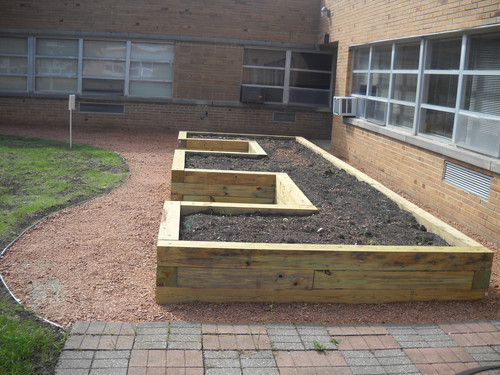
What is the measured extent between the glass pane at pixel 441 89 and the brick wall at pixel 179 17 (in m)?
8.55

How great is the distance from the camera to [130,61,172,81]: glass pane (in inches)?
680

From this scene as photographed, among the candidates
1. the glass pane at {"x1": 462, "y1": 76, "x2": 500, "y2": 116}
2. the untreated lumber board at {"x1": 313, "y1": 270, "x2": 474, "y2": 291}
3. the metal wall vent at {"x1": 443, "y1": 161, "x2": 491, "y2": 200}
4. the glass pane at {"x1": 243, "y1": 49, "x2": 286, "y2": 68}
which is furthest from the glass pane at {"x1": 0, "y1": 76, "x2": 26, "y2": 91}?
the untreated lumber board at {"x1": 313, "y1": 270, "x2": 474, "y2": 291}

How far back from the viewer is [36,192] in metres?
8.45

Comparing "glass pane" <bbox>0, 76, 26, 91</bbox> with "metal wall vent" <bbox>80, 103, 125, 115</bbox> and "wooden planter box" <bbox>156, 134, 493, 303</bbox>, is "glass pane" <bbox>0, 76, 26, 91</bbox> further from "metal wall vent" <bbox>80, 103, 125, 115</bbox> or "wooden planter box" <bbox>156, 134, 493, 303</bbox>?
"wooden planter box" <bbox>156, 134, 493, 303</bbox>

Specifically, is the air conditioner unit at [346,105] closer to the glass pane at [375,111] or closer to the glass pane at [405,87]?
the glass pane at [375,111]

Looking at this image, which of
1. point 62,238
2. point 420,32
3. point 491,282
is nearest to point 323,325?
point 491,282

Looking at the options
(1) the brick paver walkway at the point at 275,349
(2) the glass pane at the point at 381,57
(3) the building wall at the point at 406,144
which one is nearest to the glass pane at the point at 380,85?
(2) the glass pane at the point at 381,57

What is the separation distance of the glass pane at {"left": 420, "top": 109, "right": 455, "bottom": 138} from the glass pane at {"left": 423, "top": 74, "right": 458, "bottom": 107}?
0.54ft

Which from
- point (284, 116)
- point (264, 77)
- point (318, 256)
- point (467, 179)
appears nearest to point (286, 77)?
point (264, 77)

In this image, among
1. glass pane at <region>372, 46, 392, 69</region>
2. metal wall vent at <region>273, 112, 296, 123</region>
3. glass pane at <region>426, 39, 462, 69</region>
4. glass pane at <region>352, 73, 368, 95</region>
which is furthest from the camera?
metal wall vent at <region>273, 112, 296, 123</region>

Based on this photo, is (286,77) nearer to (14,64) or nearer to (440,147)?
(14,64)

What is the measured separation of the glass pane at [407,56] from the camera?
32.9 ft

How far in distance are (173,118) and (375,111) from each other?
292 inches

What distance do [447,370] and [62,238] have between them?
4.42m
